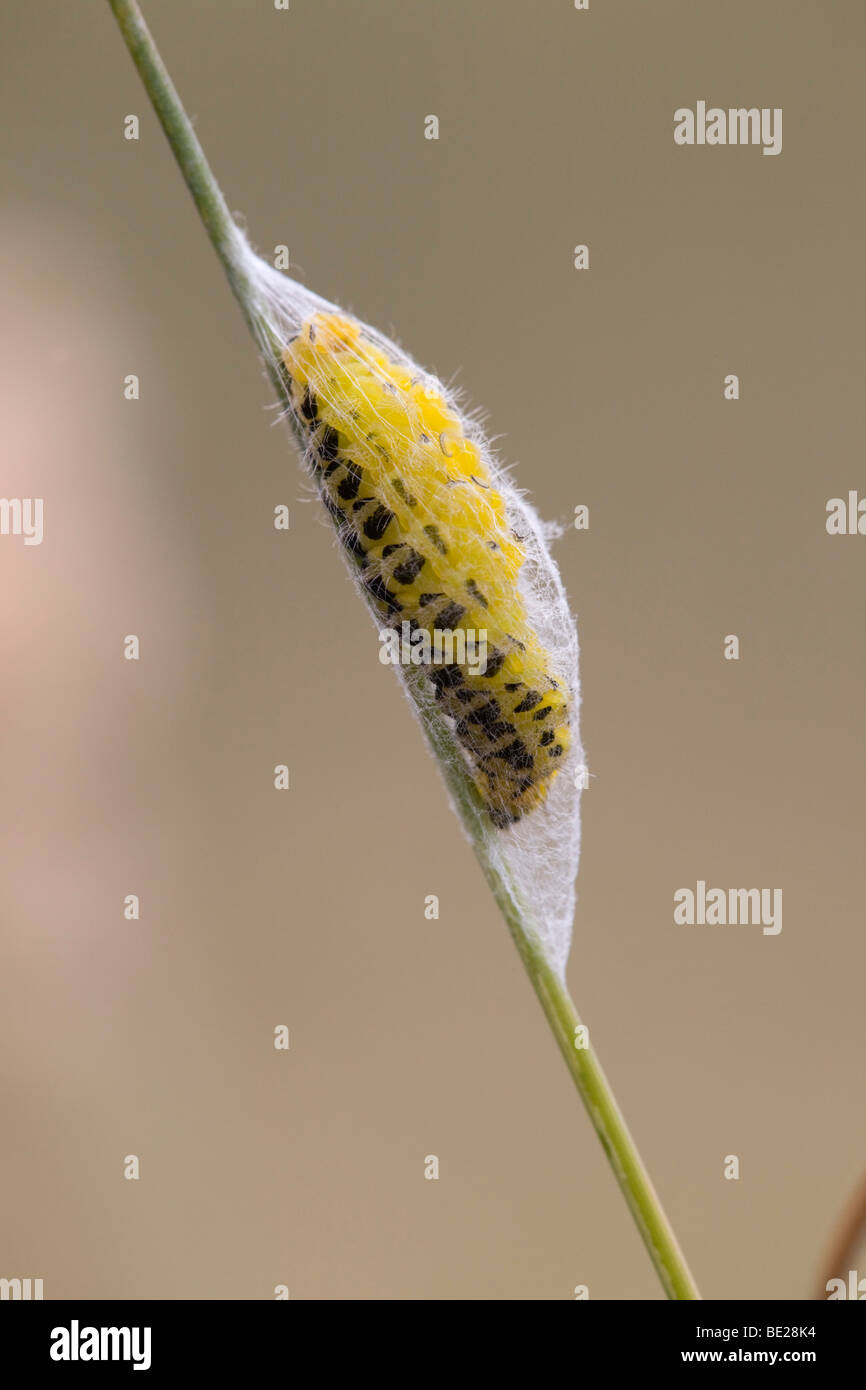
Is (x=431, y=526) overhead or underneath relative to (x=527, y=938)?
overhead

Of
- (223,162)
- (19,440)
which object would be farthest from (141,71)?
(19,440)

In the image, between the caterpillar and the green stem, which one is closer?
the green stem

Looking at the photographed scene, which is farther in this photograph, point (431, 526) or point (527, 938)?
point (431, 526)

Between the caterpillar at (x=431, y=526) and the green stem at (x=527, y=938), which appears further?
the caterpillar at (x=431, y=526)

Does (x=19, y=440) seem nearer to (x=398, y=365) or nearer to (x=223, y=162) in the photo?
(x=223, y=162)
